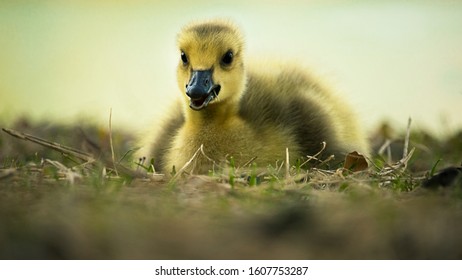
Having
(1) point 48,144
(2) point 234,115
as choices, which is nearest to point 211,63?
(2) point 234,115

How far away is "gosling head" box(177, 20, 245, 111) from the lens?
2381 mm

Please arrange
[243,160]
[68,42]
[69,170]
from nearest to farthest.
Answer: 1. [69,170]
2. [243,160]
3. [68,42]

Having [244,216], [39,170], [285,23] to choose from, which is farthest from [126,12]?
[244,216]

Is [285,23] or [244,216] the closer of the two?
[244,216]

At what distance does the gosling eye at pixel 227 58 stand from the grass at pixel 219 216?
0.53 metres

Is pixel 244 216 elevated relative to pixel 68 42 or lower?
lower

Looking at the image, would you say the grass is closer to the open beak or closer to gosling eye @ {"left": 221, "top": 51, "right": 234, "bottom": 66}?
the open beak

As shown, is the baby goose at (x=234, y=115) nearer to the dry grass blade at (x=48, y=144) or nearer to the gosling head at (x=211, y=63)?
the gosling head at (x=211, y=63)

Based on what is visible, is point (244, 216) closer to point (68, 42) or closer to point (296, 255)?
point (296, 255)

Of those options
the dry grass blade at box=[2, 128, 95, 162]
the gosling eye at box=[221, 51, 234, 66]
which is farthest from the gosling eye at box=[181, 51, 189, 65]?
the dry grass blade at box=[2, 128, 95, 162]

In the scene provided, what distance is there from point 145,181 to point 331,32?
1115mm

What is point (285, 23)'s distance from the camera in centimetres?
276

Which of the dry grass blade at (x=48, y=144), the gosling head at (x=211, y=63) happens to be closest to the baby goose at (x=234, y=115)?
the gosling head at (x=211, y=63)

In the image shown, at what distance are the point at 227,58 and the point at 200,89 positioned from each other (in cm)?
24
